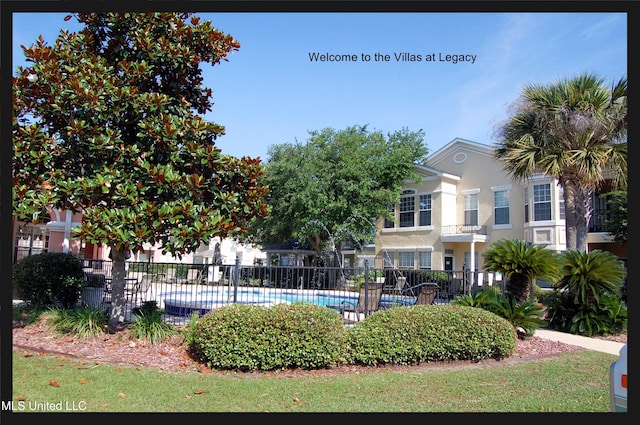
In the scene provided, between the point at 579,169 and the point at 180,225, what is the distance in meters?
13.2

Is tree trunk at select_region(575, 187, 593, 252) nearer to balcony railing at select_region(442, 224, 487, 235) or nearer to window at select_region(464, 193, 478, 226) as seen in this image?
balcony railing at select_region(442, 224, 487, 235)

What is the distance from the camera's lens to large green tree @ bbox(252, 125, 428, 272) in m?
27.1

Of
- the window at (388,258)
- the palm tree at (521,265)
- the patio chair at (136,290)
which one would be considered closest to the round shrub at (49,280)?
the patio chair at (136,290)

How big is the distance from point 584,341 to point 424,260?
1987 centimetres

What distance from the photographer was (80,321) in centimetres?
865

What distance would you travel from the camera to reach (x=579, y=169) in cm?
1555

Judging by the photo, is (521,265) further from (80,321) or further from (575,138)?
(80,321)

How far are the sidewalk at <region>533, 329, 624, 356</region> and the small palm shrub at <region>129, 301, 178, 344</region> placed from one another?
7.83m

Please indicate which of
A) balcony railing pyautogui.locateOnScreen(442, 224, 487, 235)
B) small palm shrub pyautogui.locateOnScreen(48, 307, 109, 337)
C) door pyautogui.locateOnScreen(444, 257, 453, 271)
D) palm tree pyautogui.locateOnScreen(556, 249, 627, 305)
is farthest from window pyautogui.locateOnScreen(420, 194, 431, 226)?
small palm shrub pyautogui.locateOnScreen(48, 307, 109, 337)

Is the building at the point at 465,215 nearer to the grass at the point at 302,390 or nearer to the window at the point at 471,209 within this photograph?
the window at the point at 471,209

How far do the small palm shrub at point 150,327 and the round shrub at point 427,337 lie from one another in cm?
328

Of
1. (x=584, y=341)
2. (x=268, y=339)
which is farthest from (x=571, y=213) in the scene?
(x=268, y=339)

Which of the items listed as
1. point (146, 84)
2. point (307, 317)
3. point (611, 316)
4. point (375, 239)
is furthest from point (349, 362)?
point (375, 239)

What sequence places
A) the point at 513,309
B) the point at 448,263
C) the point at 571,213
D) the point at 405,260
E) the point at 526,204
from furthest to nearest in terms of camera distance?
the point at 405,260 → the point at 448,263 → the point at 526,204 → the point at 571,213 → the point at 513,309
